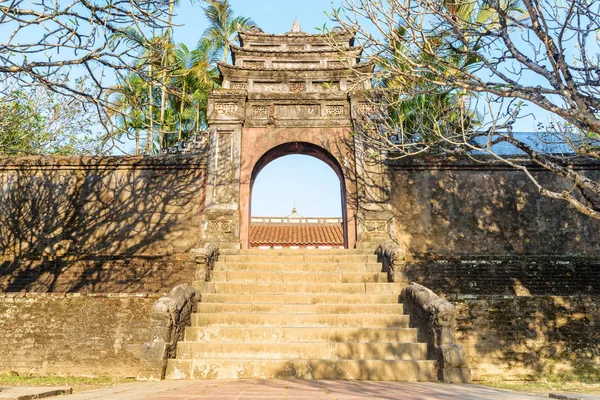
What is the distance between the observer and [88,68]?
16.4ft

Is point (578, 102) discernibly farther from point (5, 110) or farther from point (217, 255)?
point (5, 110)

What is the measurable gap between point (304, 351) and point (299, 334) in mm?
356

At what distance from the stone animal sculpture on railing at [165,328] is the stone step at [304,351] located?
0.82 feet

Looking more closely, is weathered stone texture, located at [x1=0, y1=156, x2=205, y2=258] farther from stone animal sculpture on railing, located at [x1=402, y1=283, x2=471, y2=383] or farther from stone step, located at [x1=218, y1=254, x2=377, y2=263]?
stone animal sculpture on railing, located at [x1=402, y1=283, x2=471, y2=383]

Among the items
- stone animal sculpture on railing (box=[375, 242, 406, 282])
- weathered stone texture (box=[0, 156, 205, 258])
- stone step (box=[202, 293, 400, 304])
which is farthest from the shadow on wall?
stone animal sculpture on railing (box=[375, 242, 406, 282])

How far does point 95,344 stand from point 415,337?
4.91 meters

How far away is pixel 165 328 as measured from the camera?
540 cm

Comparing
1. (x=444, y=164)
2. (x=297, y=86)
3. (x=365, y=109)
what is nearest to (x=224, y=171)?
(x=297, y=86)

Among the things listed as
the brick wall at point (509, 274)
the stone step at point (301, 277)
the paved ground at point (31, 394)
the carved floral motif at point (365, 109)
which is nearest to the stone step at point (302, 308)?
the stone step at point (301, 277)

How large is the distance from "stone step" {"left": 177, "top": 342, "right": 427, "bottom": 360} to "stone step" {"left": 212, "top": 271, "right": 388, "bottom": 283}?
2.12 m

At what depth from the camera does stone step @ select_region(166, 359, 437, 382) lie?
5.09 metres

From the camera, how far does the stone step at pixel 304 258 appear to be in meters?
8.73

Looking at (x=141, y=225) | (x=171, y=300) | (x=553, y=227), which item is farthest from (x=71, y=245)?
(x=553, y=227)

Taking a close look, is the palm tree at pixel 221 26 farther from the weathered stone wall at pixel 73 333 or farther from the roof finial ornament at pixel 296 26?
the weathered stone wall at pixel 73 333
